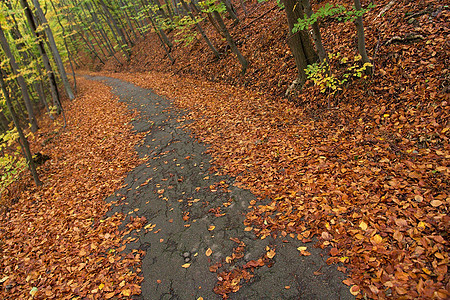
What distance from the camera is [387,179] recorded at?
11.6 ft

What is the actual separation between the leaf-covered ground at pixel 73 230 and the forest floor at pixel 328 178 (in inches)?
1.3

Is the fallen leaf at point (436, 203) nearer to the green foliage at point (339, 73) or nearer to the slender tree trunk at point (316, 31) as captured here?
the green foliage at point (339, 73)

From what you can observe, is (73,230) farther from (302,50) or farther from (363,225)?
(302,50)

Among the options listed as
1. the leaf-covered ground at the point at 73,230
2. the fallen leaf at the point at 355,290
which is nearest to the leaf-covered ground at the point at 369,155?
the fallen leaf at the point at 355,290

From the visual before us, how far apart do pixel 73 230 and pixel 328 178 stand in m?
5.26

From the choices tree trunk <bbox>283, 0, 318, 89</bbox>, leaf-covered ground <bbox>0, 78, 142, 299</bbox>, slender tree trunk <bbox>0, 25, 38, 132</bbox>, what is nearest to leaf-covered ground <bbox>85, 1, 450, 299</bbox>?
tree trunk <bbox>283, 0, 318, 89</bbox>

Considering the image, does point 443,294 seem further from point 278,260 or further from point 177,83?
point 177,83

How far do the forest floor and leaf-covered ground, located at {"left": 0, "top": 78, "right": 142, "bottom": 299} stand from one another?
1.3 inches

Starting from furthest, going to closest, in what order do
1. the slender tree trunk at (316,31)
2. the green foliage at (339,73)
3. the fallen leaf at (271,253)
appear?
the green foliage at (339,73), the slender tree trunk at (316,31), the fallen leaf at (271,253)

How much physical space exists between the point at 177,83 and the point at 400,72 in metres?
11.0

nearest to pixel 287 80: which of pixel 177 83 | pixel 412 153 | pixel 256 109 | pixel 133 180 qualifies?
pixel 256 109

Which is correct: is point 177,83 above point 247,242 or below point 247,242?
above

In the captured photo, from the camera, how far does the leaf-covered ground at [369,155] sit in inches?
104

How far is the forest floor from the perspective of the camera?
2797 millimetres
